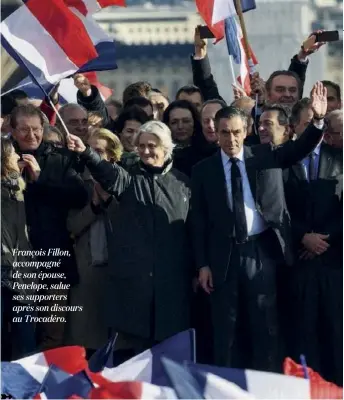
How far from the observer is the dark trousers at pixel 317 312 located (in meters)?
11.5

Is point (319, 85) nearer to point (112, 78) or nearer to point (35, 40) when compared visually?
point (35, 40)

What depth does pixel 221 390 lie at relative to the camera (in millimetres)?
9484

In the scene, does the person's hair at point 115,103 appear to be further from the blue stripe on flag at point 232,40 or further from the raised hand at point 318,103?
the raised hand at point 318,103

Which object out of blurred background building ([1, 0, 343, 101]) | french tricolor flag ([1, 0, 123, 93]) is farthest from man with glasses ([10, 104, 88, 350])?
blurred background building ([1, 0, 343, 101])

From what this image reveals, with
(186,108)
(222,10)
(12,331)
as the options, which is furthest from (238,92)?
(12,331)

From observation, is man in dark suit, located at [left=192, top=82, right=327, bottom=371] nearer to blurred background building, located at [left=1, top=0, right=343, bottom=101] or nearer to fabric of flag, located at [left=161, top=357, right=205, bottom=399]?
fabric of flag, located at [left=161, top=357, right=205, bottom=399]

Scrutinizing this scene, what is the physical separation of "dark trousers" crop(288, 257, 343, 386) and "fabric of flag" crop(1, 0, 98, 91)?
216cm

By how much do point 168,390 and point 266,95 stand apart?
3.87 meters

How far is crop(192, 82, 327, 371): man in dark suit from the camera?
443 inches

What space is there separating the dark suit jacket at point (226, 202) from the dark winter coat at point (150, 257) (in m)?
0.16

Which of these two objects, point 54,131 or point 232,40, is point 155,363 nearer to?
point 54,131

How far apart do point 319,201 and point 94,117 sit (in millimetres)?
2231

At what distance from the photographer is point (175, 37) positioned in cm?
12156

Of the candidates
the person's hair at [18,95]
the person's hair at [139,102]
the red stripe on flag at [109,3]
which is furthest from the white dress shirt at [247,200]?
the person's hair at [18,95]
